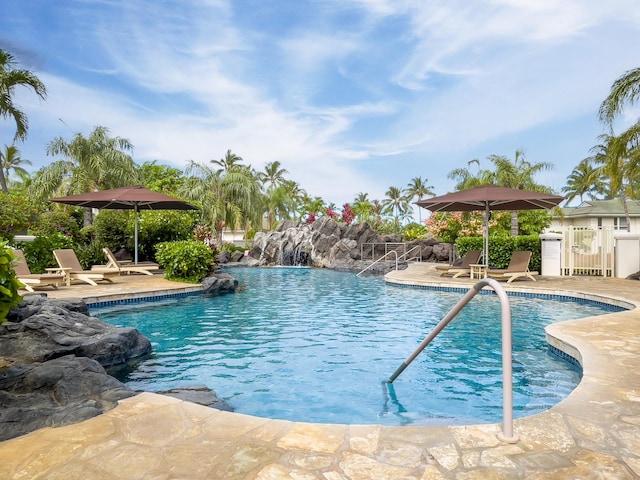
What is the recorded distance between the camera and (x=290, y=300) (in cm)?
1109

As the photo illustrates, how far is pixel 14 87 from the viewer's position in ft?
60.6

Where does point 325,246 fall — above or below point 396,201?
below

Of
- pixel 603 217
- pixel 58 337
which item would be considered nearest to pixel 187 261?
pixel 58 337

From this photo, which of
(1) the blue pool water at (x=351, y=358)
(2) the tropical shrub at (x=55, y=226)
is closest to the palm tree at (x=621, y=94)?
(1) the blue pool water at (x=351, y=358)

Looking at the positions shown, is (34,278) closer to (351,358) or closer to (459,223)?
(351,358)

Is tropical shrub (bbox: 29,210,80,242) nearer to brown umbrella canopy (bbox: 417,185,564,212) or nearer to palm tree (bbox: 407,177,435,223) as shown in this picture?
brown umbrella canopy (bbox: 417,185,564,212)

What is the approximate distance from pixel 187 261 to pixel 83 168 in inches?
660

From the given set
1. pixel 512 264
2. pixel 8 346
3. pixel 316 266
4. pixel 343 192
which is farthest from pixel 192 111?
pixel 343 192

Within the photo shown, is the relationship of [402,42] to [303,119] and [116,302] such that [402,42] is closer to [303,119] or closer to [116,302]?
[303,119]

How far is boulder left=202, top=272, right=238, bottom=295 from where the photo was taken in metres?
11.6

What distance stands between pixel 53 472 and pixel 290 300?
8867 millimetres

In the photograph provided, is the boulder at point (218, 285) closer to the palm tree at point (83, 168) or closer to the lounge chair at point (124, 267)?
the lounge chair at point (124, 267)

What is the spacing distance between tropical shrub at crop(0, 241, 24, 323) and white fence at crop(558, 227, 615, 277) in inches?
616

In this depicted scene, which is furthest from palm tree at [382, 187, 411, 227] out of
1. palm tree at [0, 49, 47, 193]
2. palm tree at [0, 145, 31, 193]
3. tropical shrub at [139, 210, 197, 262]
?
palm tree at [0, 49, 47, 193]
